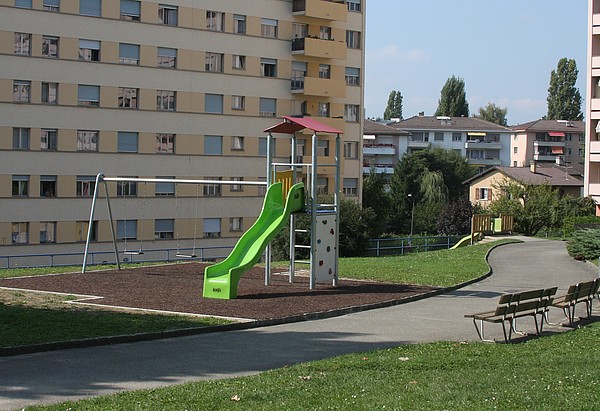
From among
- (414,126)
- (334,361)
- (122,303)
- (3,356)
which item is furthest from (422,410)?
(414,126)

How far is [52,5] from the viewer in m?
54.5

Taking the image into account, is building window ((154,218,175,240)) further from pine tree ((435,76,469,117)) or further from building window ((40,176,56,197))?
pine tree ((435,76,469,117))

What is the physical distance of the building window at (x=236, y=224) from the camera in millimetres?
62481

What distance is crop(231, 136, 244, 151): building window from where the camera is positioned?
6281 centimetres

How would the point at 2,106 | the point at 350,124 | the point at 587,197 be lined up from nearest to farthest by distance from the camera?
the point at 2,106 < the point at 587,197 < the point at 350,124

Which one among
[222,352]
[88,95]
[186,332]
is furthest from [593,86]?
[222,352]

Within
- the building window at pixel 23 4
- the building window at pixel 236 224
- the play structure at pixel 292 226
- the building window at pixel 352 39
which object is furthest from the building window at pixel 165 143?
the play structure at pixel 292 226

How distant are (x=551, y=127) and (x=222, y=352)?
128 meters

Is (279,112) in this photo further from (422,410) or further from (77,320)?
(422,410)

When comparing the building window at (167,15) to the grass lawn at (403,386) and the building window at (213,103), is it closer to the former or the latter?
the building window at (213,103)

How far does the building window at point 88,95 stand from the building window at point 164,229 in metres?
8.07

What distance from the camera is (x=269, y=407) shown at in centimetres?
963

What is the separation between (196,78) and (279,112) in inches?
277

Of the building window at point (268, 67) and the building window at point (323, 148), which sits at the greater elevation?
the building window at point (268, 67)
